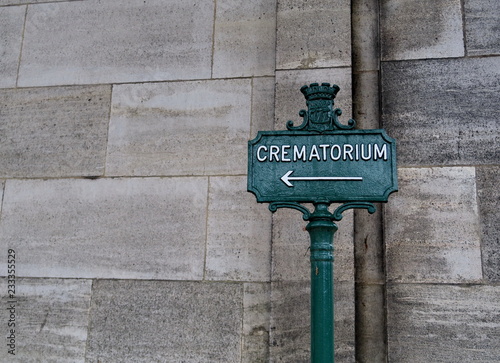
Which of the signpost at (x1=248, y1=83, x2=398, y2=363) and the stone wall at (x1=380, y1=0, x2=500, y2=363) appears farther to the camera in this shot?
the stone wall at (x1=380, y1=0, x2=500, y2=363)

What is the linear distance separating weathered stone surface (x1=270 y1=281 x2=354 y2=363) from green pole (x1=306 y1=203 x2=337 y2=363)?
4.03 ft

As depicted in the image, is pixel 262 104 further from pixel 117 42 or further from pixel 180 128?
pixel 117 42

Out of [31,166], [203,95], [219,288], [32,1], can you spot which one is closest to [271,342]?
[219,288]

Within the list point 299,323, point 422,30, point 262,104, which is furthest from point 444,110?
point 299,323

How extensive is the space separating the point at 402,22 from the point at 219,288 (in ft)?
9.62

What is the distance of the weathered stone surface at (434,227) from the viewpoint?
182 inches

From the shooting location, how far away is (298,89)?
5.05 metres

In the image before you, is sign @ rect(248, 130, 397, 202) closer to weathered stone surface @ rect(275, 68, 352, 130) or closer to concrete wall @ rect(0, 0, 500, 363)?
concrete wall @ rect(0, 0, 500, 363)

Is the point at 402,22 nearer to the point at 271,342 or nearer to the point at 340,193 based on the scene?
the point at 340,193

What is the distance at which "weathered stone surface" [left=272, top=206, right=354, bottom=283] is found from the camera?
15.0 feet

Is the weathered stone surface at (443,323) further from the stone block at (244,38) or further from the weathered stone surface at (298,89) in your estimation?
the stone block at (244,38)

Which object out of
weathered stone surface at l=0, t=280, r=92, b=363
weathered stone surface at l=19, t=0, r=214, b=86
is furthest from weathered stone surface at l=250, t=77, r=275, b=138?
weathered stone surface at l=0, t=280, r=92, b=363

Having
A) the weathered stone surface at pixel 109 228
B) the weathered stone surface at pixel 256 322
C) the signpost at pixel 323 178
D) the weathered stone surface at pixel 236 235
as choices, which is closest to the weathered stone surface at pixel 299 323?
the weathered stone surface at pixel 256 322

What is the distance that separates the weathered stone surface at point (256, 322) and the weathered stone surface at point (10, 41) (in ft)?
10.7
